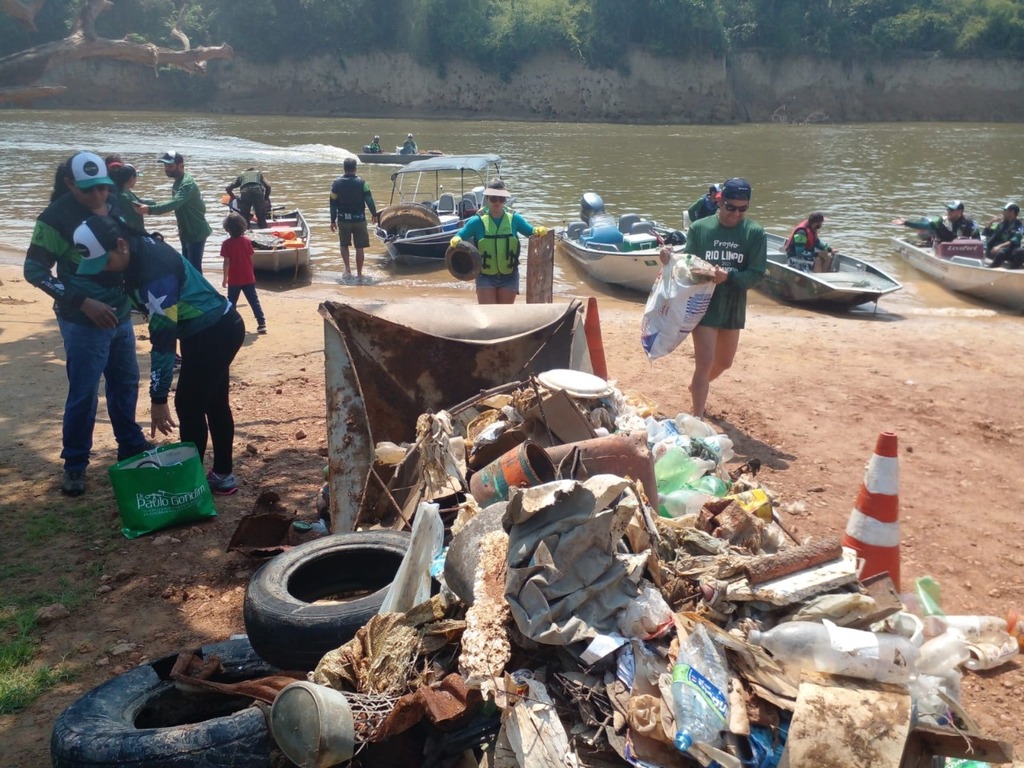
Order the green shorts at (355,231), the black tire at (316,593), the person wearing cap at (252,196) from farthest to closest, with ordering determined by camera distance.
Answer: the person wearing cap at (252,196) → the green shorts at (355,231) → the black tire at (316,593)

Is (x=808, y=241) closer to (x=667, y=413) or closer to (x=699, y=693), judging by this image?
(x=667, y=413)

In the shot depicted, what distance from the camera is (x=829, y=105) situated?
61.0 metres

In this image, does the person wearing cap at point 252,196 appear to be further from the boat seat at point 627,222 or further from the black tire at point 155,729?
the black tire at point 155,729

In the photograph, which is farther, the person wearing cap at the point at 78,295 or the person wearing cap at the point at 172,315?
the person wearing cap at the point at 78,295

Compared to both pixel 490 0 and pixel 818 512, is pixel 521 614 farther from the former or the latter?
pixel 490 0

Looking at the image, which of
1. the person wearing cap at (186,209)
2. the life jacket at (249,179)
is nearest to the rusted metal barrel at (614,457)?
the person wearing cap at (186,209)

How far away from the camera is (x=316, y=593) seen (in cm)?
411

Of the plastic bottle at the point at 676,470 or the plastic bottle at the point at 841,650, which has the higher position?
the plastic bottle at the point at 841,650

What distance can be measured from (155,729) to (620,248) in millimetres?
13123

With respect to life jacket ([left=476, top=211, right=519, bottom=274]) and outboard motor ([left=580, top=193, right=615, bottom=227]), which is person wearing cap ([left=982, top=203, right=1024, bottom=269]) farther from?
life jacket ([left=476, top=211, right=519, bottom=274])

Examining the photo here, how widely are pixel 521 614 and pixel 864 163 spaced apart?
36459 mm

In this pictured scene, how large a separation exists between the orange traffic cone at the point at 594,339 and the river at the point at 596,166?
Result: 7628 mm

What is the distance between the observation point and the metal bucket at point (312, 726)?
106 inches

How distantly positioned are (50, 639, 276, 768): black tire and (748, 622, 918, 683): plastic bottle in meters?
1.83
